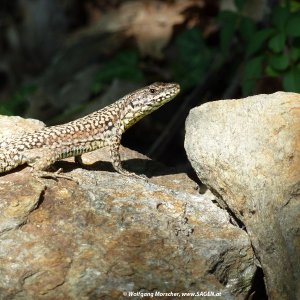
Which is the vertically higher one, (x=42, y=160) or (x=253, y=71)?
(x=253, y=71)

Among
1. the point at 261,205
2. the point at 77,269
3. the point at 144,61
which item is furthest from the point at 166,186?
the point at 144,61

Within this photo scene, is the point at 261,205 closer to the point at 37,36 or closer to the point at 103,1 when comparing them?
the point at 103,1

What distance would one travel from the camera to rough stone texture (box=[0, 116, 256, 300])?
5.20m

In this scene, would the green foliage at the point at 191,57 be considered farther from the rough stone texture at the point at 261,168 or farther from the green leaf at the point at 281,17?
the rough stone texture at the point at 261,168

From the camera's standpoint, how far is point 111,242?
18.1 feet

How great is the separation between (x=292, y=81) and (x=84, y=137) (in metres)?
2.79

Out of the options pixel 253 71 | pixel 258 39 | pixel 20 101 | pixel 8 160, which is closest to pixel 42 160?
pixel 8 160

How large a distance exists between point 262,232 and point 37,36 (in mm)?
11172

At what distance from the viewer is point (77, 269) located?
5.26 meters

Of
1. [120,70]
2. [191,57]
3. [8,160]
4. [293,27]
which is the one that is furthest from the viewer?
[120,70]

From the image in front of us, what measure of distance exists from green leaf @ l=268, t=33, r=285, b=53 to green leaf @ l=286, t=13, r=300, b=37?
98mm

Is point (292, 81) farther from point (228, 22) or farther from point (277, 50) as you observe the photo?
point (228, 22)

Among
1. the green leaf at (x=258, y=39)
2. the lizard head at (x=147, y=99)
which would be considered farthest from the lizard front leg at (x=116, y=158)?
the green leaf at (x=258, y=39)

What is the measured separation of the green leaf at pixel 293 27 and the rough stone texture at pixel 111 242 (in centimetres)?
272
